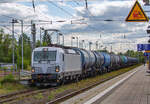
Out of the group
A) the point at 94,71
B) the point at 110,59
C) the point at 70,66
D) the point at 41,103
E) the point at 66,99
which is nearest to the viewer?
the point at 41,103

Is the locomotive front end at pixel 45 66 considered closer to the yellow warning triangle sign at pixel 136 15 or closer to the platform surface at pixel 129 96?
the platform surface at pixel 129 96

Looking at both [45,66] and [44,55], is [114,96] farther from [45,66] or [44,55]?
[44,55]

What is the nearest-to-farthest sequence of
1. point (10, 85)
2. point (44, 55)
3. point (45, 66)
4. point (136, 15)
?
point (136, 15) < point (10, 85) < point (45, 66) < point (44, 55)

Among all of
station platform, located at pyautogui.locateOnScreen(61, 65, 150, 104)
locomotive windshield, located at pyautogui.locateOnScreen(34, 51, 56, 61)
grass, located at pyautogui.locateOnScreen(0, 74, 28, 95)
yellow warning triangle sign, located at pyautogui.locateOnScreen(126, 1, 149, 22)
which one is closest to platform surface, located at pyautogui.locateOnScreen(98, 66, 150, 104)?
station platform, located at pyautogui.locateOnScreen(61, 65, 150, 104)

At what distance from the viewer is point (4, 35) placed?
312ft

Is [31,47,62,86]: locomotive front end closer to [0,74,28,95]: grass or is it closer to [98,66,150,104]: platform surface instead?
[0,74,28,95]: grass

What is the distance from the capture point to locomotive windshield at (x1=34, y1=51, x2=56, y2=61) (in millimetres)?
21906

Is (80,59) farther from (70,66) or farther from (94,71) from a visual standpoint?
(94,71)

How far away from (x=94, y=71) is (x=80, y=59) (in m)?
8.87

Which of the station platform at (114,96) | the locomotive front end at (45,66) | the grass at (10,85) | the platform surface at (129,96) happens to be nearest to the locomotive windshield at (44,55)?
the locomotive front end at (45,66)

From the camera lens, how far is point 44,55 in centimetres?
2209

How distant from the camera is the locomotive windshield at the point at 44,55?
71.9 feet

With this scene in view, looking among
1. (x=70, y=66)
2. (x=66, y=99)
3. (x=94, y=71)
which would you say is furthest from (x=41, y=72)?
(x=94, y=71)

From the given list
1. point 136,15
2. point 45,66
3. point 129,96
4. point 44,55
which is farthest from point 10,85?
point 136,15
